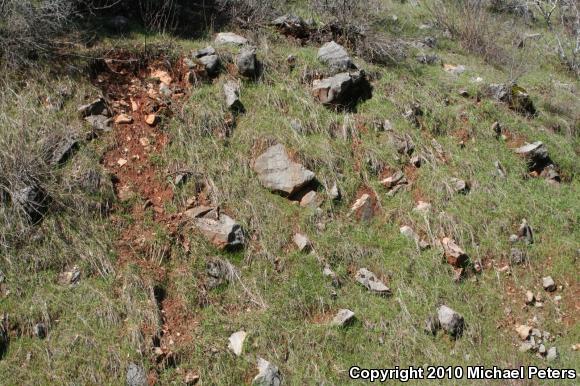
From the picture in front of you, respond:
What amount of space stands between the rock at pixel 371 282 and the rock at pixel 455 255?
2.22 feet

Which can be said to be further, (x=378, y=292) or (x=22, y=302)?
(x=378, y=292)

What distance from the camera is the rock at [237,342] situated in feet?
13.5

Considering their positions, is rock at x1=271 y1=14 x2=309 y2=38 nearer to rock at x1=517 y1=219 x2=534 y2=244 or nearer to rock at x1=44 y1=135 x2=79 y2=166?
rock at x1=44 y1=135 x2=79 y2=166

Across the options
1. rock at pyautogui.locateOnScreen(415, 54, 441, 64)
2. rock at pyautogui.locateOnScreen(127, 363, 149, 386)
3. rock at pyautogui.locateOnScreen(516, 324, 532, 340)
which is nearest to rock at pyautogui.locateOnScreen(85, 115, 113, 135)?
rock at pyautogui.locateOnScreen(127, 363, 149, 386)

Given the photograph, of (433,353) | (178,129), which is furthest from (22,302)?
(433,353)

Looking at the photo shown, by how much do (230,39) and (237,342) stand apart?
12.6ft

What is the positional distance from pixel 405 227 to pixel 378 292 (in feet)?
2.60

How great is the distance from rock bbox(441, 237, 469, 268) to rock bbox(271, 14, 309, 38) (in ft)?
11.6

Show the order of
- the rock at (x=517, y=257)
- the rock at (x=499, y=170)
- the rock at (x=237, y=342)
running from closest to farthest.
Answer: the rock at (x=237, y=342), the rock at (x=517, y=257), the rock at (x=499, y=170)

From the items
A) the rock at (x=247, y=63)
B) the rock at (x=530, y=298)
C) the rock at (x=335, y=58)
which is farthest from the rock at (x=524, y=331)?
the rock at (x=247, y=63)

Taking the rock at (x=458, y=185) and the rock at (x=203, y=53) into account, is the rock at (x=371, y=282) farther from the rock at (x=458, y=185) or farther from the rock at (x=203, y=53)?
the rock at (x=203, y=53)

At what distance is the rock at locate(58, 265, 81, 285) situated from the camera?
14.1ft

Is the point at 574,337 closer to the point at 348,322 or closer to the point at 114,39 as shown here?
the point at 348,322

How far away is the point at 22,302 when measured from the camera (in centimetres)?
409
